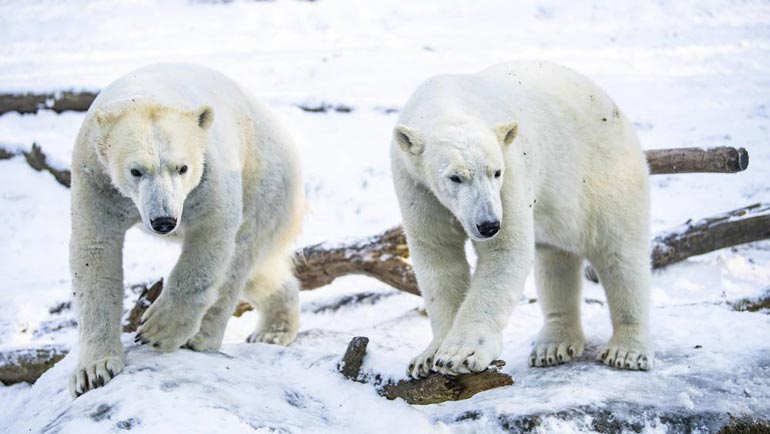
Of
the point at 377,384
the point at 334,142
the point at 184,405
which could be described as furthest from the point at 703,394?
the point at 334,142

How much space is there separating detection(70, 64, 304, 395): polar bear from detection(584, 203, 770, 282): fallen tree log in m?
3.59

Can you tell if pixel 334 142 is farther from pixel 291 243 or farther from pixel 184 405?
pixel 184 405

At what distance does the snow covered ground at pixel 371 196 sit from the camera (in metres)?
3.82

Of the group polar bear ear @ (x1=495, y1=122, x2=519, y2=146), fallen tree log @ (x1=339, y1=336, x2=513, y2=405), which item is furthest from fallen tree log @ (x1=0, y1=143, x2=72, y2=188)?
polar bear ear @ (x1=495, y1=122, x2=519, y2=146)

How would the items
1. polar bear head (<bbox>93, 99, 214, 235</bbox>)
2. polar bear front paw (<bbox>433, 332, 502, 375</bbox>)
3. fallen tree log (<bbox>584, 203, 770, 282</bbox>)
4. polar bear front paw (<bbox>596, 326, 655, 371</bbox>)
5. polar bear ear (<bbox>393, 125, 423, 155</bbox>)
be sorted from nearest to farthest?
polar bear front paw (<bbox>433, 332, 502, 375</bbox>) → polar bear head (<bbox>93, 99, 214, 235</bbox>) → polar bear ear (<bbox>393, 125, 423, 155</bbox>) → polar bear front paw (<bbox>596, 326, 655, 371</bbox>) → fallen tree log (<bbox>584, 203, 770, 282</bbox>)

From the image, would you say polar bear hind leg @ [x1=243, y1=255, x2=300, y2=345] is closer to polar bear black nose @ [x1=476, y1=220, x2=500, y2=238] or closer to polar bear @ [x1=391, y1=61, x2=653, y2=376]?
polar bear @ [x1=391, y1=61, x2=653, y2=376]

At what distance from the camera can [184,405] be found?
11.1ft

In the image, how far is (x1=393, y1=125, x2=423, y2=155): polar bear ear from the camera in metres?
4.05

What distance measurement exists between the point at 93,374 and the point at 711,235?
5474 mm

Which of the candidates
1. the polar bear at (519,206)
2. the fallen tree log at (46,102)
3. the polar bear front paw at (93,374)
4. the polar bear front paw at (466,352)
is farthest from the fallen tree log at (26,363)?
the fallen tree log at (46,102)

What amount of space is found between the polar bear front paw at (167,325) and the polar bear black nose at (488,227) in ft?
5.15

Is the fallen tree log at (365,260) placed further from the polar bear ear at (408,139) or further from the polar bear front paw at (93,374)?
the polar bear front paw at (93,374)

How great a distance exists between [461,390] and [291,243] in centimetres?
249

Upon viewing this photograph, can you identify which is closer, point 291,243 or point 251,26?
point 291,243
